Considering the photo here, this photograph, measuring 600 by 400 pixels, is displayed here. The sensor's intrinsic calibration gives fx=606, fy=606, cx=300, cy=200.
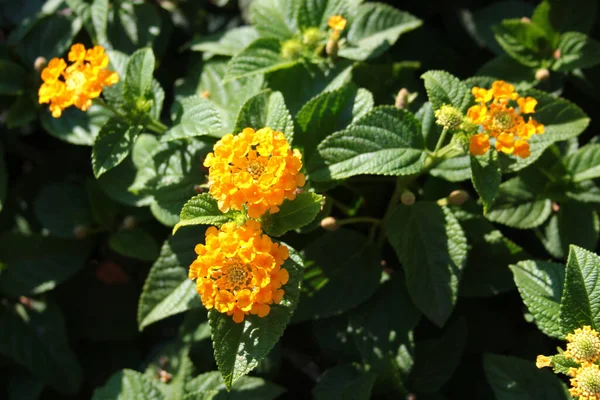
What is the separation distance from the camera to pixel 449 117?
140cm

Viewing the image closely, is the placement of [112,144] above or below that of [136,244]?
above

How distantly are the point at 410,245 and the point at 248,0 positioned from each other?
118 cm

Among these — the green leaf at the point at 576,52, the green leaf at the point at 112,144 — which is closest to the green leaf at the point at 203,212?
the green leaf at the point at 112,144

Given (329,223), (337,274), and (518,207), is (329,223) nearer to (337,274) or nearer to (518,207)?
(337,274)

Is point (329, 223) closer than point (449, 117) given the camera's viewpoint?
No

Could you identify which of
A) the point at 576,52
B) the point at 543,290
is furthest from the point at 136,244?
the point at 576,52

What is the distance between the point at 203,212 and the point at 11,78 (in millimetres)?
1141

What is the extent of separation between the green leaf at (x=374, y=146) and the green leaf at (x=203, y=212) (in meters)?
0.27

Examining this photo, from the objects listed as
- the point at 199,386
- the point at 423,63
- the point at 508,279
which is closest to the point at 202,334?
the point at 199,386

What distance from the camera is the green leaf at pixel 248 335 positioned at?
4.40 ft

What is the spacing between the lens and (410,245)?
1.64 meters

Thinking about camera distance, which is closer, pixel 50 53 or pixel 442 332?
pixel 442 332

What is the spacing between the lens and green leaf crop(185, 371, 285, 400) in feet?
5.61

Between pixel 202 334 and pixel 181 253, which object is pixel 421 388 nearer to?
pixel 202 334
